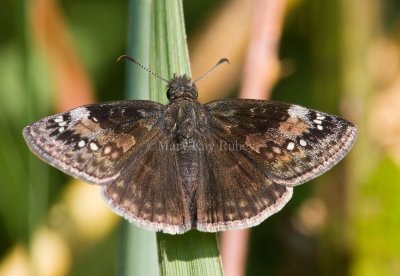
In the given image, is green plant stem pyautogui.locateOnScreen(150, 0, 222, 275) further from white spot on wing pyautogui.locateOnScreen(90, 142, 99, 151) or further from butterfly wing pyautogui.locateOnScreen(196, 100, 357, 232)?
white spot on wing pyautogui.locateOnScreen(90, 142, 99, 151)

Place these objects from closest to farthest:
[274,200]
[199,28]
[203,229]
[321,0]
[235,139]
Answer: [203,229] < [274,200] < [235,139] < [321,0] < [199,28]

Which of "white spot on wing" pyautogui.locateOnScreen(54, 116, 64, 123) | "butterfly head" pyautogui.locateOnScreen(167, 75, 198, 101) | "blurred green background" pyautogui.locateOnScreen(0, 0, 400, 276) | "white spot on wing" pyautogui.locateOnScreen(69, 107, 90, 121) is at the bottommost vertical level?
"blurred green background" pyautogui.locateOnScreen(0, 0, 400, 276)

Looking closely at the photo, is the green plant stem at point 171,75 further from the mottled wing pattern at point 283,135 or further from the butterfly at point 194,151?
the mottled wing pattern at point 283,135

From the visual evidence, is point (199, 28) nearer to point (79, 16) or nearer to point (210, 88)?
point (210, 88)

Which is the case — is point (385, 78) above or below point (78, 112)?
below

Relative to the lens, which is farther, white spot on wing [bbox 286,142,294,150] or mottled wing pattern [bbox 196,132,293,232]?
white spot on wing [bbox 286,142,294,150]

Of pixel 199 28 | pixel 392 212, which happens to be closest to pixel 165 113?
pixel 392 212

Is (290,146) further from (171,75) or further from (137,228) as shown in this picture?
(137,228)

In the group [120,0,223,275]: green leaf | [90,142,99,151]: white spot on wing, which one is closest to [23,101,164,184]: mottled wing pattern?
[90,142,99,151]: white spot on wing
